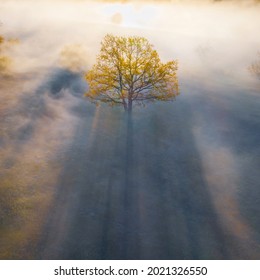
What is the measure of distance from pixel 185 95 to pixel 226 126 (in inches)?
516

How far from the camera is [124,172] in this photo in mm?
33438

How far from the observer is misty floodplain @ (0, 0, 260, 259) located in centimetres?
2512

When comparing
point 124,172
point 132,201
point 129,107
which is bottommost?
point 132,201

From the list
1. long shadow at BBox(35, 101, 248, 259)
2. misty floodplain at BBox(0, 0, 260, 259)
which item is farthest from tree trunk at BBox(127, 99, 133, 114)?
long shadow at BBox(35, 101, 248, 259)

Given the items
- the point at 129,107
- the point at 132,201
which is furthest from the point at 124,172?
the point at 129,107

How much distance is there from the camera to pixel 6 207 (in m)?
27.2

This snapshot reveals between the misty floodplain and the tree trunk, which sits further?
the tree trunk

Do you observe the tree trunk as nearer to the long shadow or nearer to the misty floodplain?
the misty floodplain

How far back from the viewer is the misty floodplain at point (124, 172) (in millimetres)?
25125

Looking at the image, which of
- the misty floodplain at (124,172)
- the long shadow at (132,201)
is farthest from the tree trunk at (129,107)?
the long shadow at (132,201)

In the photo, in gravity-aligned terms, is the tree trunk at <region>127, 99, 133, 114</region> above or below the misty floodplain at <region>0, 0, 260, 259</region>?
above

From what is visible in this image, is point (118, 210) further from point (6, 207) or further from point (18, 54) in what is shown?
point (18, 54)

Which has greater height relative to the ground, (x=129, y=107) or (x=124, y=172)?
(x=129, y=107)

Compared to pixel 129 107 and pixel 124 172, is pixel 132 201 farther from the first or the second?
pixel 129 107
